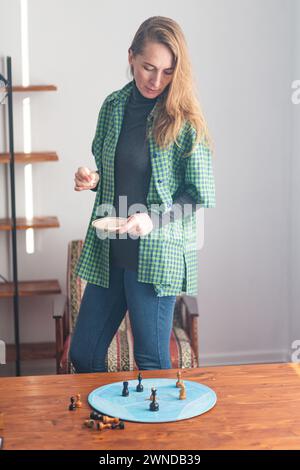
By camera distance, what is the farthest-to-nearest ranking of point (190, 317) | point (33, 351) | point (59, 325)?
point (33, 351) → point (190, 317) → point (59, 325)

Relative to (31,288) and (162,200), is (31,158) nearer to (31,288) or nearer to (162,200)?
(31,288)

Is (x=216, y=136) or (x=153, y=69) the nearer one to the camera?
(x=153, y=69)

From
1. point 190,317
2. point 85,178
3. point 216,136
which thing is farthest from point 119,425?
point 216,136

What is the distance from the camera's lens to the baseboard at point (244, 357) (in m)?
4.00

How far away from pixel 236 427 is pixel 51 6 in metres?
2.41

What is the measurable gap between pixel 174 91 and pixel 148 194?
1.03 feet

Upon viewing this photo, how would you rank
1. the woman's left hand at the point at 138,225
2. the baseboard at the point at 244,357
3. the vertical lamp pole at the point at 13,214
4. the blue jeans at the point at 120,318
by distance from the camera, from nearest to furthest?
1. the woman's left hand at the point at 138,225
2. the blue jeans at the point at 120,318
3. the vertical lamp pole at the point at 13,214
4. the baseboard at the point at 244,357

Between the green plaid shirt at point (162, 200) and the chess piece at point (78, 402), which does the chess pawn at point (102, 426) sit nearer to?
the chess piece at point (78, 402)

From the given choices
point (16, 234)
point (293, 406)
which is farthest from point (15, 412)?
point (16, 234)

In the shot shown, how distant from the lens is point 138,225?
2.18 metres

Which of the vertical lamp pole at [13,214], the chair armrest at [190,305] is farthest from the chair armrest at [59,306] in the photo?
the chair armrest at [190,305]

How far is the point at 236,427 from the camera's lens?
182 cm

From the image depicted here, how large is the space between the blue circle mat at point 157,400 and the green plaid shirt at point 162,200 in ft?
1.15

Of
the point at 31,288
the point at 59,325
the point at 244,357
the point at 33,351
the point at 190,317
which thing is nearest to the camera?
the point at 59,325
